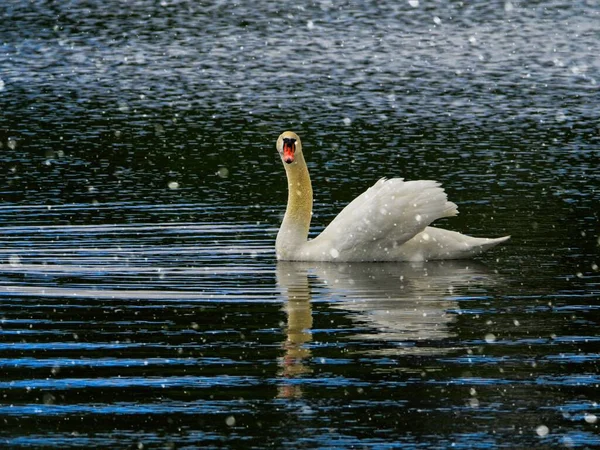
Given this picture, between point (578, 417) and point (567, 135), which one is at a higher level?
point (578, 417)

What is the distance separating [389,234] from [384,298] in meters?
2.48

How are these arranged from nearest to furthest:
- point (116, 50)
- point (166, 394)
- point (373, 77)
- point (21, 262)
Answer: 1. point (166, 394)
2. point (21, 262)
3. point (373, 77)
4. point (116, 50)

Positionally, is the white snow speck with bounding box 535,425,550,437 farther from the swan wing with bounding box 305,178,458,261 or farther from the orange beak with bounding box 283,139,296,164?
the orange beak with bounding box 283,139,296,164

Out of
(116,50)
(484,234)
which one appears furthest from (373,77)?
(484,234)

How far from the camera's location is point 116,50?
49.5 metres

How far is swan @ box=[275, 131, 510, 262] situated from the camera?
1697 centimetres

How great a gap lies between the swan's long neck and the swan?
12 millimetres

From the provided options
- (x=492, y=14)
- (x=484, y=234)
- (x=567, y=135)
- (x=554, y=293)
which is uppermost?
(x=554, y=293)

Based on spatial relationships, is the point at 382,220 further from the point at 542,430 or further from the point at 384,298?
the point at 542,430

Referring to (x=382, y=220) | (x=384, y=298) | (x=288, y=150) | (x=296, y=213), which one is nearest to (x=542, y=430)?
(x=384, y=298)

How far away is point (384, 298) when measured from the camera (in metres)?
14.7

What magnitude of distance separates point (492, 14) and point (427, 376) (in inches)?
1841

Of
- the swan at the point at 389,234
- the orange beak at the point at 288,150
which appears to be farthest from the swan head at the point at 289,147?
the swan at the point at 389,234

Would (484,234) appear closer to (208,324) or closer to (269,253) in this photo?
(269,253)
